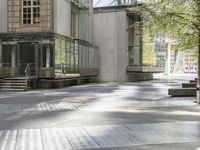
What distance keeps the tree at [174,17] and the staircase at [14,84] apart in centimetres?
1280

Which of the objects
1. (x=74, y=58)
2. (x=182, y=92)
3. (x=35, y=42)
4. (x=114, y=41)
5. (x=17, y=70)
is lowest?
(x=182, y=92)

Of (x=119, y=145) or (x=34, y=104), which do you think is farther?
(x=34, y=104)

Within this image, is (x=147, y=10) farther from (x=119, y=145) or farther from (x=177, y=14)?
(x=119, y=145)

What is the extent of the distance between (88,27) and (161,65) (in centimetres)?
1969

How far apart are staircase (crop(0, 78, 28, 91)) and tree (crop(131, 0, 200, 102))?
12796 mm

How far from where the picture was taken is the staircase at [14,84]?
94.3 feet

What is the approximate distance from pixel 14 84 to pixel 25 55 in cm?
405

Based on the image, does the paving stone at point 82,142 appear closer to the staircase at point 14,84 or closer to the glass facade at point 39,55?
the staircase at point 14,84

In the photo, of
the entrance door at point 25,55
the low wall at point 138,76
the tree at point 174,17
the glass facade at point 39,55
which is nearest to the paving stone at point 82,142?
the tree at point 174,17

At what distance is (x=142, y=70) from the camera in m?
50.1

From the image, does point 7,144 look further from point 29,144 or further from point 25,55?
point 25,55

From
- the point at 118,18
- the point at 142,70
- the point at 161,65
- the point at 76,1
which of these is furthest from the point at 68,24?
the point at 161,65

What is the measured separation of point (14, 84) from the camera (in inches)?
1148

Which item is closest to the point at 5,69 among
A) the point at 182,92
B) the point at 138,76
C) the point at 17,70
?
the point at 17,70
